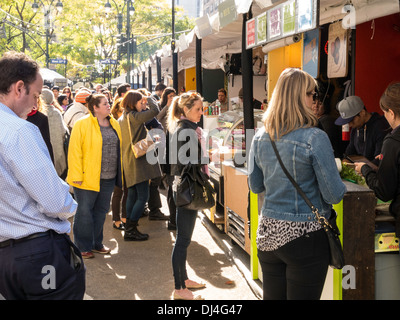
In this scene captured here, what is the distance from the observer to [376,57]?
7035 mm

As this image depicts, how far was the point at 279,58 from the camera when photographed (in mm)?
8727

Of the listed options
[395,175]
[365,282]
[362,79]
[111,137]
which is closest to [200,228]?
[111,137]

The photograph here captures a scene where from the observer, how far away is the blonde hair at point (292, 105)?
2805 mm

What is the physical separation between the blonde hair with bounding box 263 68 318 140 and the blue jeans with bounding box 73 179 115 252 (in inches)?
136

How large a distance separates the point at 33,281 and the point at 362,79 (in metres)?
5.77

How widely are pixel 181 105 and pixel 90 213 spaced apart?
1.90 meters

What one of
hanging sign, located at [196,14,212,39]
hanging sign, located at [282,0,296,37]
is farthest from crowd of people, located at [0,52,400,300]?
hanging sign, located at [196,14,212,39]

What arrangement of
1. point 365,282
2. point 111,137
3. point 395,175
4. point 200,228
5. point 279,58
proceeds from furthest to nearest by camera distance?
point 279,58
point 200,228
point 111,137
point 365,282
point 395,175

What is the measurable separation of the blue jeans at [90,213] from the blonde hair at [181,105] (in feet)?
4.59

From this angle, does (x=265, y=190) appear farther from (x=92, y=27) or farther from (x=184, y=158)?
(x=92, y=27)

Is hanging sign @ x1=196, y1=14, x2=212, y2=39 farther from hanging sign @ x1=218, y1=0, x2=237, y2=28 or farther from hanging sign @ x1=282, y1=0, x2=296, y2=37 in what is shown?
hanging sign @ x1=282, y1=0, x2=296, y2=37

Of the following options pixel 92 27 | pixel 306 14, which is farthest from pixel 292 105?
pixel 92 27
